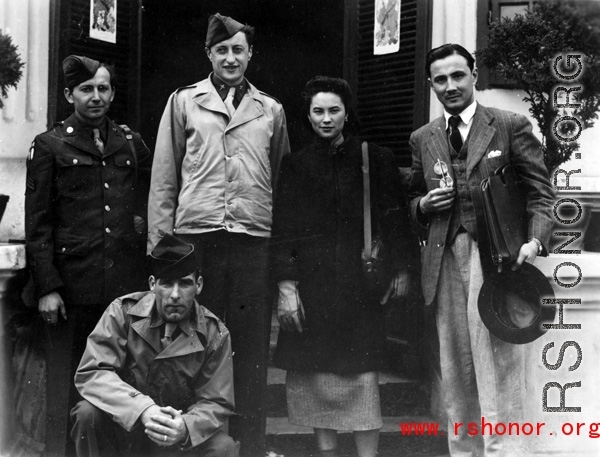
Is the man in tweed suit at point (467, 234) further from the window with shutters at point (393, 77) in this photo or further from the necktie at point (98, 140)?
the necktie at point (98, 140)

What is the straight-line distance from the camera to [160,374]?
317cm

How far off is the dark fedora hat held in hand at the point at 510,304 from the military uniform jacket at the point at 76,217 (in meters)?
1.74

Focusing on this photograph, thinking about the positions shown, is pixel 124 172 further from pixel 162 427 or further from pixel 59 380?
pixel 162 427

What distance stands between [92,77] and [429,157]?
5.49 ft

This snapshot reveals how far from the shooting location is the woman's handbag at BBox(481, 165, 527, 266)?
3152 millimetres

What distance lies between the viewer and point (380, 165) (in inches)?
139

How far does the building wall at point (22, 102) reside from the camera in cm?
441

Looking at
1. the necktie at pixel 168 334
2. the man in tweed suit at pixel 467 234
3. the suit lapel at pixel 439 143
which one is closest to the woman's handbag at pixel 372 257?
the man in tweed suit at pixel 467 234

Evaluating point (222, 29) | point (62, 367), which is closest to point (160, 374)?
point (62, 367)

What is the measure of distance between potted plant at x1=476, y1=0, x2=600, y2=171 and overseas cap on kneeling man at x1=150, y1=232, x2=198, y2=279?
6.80 feet

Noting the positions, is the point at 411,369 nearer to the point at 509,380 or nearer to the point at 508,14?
the point at 509,380

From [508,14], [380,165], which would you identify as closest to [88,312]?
[380,165]

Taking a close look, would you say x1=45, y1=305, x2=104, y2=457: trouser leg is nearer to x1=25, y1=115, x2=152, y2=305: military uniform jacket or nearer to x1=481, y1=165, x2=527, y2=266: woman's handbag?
x1=25, y1=115, x2=152, y2=305: military uniform jacket

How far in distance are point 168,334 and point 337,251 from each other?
2.94 feet
